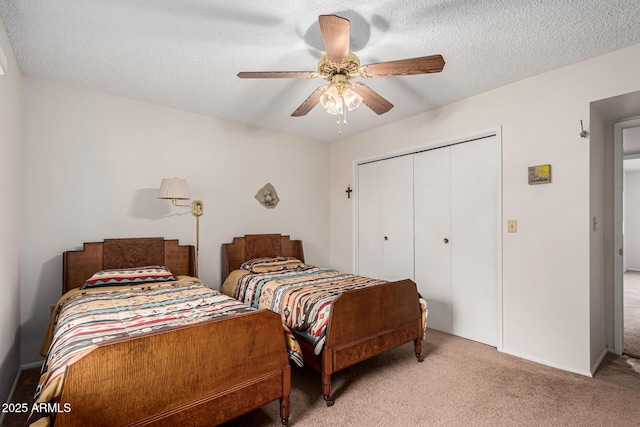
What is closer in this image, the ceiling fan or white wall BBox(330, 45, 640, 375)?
the ceiling fan

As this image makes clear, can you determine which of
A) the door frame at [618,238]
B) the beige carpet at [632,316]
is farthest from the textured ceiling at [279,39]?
the beige carpet at [632,316]

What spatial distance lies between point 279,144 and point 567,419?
3.81 m

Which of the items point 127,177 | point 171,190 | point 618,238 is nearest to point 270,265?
point 171,190

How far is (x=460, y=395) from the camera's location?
213cm

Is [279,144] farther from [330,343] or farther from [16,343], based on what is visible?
[16,343]

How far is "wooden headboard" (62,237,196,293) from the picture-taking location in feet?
8.87

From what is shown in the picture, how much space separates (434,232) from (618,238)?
158 centimetres

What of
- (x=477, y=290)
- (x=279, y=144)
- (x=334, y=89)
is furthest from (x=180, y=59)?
(x=477, y=290)

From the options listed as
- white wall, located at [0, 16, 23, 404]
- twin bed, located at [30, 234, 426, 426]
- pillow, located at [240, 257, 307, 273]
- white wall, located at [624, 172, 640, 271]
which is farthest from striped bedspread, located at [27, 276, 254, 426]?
white wall, located at [624, 172, 640, 271]

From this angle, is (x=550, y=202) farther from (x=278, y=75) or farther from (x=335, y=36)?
(x=278, y=75)

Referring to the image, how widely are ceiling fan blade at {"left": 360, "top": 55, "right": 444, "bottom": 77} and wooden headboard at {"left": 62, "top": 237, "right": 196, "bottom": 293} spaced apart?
8.41ft

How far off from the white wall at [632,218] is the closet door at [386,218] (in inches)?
221

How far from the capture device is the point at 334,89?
2035 millimetres

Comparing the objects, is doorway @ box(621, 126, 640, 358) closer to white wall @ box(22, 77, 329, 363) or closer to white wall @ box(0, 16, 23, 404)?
white wall @ box(22, 77, 329, 363)
